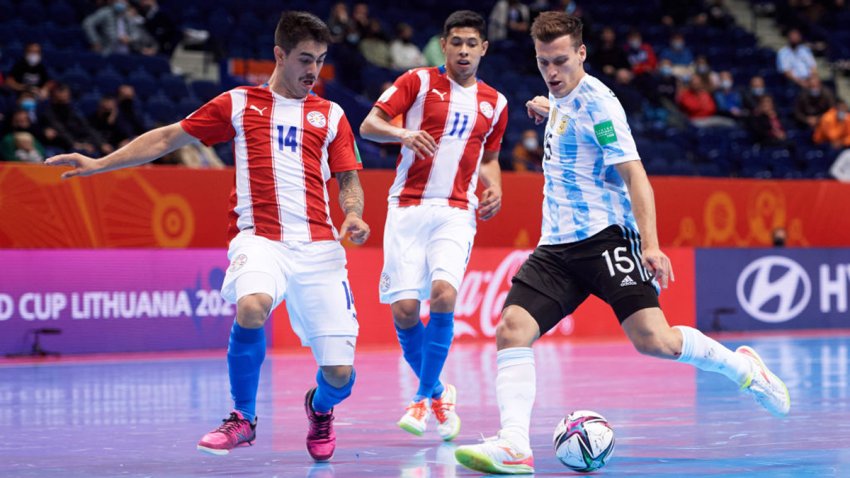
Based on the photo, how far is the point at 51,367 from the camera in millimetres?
12633

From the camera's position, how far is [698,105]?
23.1 metres

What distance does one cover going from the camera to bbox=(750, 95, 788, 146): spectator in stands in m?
22.3

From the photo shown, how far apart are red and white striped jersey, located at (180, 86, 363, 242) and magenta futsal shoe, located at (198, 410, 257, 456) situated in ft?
3.03

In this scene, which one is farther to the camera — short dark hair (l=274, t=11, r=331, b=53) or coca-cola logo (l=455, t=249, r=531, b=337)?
coca-cola logo (l=455, t=249, r=531, b=337)

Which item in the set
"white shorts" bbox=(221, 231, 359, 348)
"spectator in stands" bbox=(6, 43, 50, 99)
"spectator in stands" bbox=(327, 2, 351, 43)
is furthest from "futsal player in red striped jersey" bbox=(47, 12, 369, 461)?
"spectator in stands" bbox=(327, 2, 351, 43)

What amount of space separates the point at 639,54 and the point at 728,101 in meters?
1.85

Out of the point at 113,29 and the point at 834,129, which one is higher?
the point at 113,29

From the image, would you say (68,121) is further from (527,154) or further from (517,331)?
(517,331)

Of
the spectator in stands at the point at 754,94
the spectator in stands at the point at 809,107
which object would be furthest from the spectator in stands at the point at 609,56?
the spectator in stands at the point at 809,107

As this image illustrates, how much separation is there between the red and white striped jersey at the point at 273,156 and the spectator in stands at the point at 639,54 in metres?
17.6

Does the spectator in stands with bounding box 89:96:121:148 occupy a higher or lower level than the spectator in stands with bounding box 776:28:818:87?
lower

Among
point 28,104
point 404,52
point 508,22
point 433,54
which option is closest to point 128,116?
point 28,104

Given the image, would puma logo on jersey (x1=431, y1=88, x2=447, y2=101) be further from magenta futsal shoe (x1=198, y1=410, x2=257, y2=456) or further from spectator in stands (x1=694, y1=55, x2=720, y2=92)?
spectator in stands (x1=694, y1=55, x2=720, y2=92)

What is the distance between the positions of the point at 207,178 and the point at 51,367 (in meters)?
3.24
